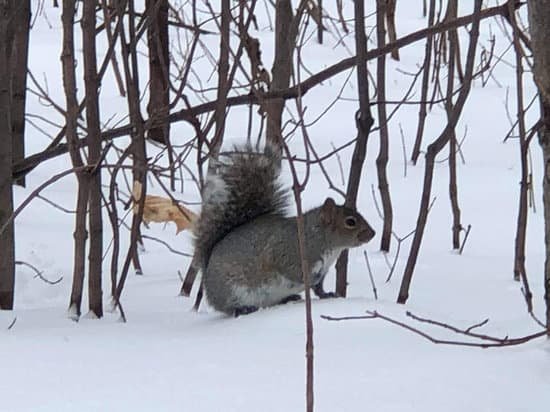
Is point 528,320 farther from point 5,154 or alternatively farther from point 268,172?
point 5,154

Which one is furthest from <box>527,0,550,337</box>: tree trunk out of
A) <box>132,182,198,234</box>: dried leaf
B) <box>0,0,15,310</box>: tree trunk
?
<box>132,182,198,234</box>: dried leaf

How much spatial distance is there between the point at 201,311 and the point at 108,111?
3.82 m

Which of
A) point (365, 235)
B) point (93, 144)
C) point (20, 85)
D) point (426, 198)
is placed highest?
point (20, 85)

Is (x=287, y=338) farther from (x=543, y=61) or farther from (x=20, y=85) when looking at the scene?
→ (x=20, y=85)

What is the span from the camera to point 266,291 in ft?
10.4

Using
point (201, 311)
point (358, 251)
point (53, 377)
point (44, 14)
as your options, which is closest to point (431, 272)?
point (358, 251)

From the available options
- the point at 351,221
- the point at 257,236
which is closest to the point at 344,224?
the point at 351,221

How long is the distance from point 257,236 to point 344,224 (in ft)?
0.91

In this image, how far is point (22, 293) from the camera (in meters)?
4.22

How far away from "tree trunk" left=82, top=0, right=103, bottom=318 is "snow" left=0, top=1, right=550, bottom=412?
0.36 ft

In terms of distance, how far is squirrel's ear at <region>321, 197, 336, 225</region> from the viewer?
329cm

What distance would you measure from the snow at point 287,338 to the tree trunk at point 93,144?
0.36ft

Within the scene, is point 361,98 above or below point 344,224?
above

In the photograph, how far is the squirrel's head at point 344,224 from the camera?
3297mm
